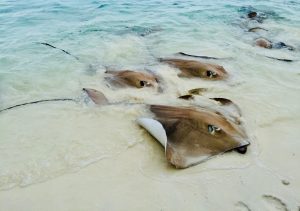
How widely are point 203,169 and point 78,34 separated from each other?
227 inches

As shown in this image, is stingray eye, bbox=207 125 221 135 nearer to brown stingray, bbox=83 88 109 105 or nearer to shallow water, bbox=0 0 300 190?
shallow water, bbox=0 0 300 190

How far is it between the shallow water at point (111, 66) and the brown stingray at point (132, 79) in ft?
0.42

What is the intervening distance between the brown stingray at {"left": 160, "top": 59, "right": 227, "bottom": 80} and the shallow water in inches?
5.6

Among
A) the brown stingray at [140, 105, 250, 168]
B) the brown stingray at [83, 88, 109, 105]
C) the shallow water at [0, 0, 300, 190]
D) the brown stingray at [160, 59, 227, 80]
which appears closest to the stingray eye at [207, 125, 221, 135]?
the brown stingray at [140, 105, 250, 168]

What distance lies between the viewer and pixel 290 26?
8.62 metres

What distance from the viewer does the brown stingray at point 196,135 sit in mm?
3188

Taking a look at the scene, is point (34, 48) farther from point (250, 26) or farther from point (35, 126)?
point (250, 26)

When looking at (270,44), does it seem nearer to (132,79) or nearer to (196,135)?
(132,79)

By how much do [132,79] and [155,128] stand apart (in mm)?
1608

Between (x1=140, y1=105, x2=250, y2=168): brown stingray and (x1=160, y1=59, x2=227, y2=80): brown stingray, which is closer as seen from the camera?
(x1=140, y1=105, x2=250, y2=168): brown stingray

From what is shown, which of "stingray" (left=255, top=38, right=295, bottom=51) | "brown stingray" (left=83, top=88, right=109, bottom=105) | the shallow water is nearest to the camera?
the shallow water

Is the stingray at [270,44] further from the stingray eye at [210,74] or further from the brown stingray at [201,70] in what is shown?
the stingray eye at [210,74]

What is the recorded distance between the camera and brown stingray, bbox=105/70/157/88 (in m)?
4.94

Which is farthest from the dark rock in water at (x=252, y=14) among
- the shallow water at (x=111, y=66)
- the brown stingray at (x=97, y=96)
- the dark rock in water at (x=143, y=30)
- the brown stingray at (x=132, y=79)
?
the brown stingray at (x=97, y=96)
